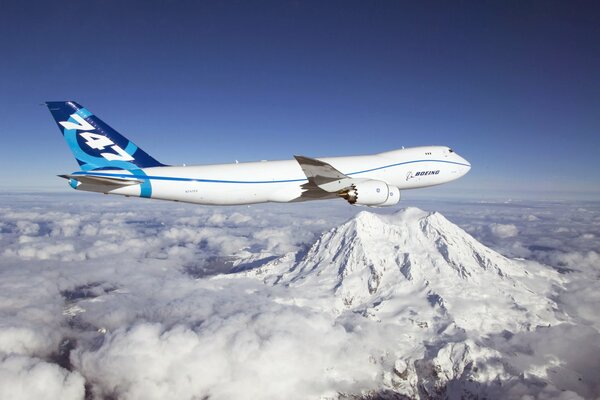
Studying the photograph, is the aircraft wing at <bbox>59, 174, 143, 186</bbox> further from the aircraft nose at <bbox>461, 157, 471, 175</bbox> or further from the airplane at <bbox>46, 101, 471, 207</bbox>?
the aircraft nose at <bbox>461, 157, 471, 175</bbox>

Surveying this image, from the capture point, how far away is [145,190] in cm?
1948

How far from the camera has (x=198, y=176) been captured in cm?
2041

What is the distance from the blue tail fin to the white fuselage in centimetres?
95

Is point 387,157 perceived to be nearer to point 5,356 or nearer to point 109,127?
point 109,127

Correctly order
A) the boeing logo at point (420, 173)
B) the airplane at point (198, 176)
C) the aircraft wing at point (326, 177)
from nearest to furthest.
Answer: the aircraft wing at point (326, 177), the airplane at point (198, 176), the boeing logo at point (420, 173)

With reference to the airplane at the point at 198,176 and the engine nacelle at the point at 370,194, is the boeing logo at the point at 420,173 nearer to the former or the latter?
the airplane at the point at 198,176

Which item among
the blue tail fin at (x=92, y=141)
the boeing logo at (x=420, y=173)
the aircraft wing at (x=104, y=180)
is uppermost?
the blue tail fin at (x=92, y=141)

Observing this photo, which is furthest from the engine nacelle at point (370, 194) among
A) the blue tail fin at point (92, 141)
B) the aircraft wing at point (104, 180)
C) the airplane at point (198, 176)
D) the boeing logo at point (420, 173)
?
the blue tail fin at point (92, 141)

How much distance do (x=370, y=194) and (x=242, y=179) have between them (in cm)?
803

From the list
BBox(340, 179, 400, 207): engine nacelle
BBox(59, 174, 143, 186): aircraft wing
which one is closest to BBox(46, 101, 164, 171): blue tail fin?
BBox(59, 174, 143, 186): aircraft wing

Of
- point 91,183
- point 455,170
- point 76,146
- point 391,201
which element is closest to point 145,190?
point 91,183

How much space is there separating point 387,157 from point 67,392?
783 feet

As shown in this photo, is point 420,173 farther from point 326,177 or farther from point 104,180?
point 104,180

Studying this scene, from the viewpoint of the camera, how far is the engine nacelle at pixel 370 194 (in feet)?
64.6
